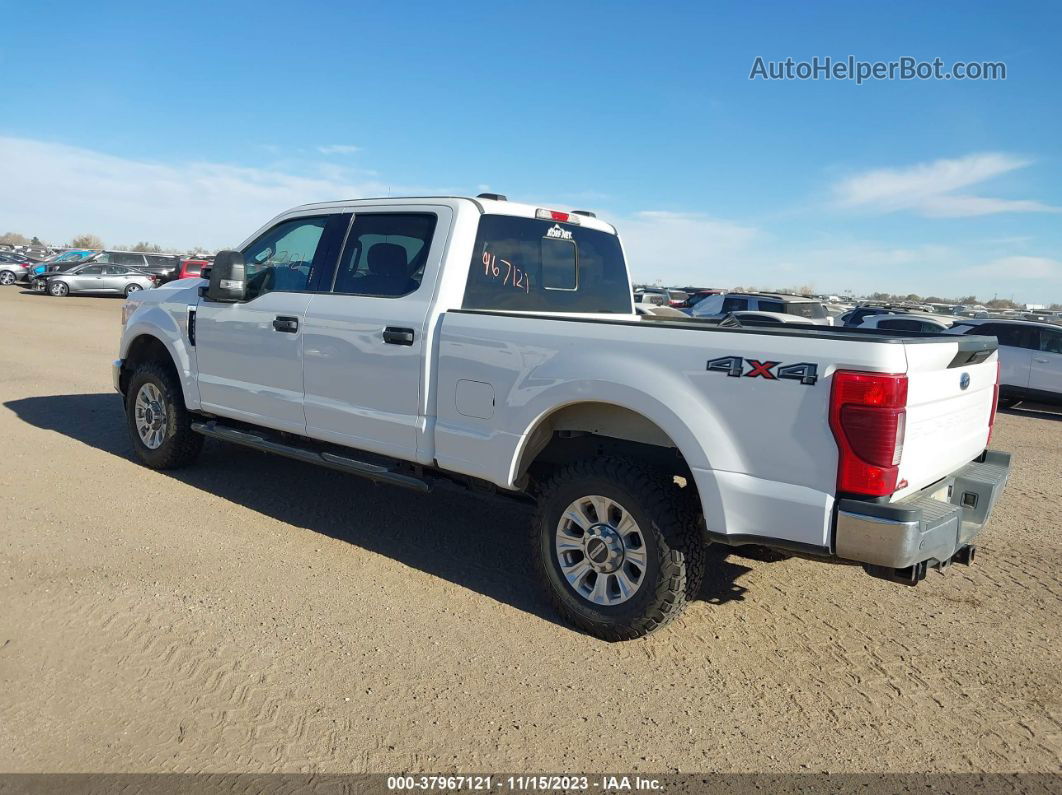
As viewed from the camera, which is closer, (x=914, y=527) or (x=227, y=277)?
(x=914, y=527)

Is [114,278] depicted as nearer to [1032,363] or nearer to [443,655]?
[1032,363]

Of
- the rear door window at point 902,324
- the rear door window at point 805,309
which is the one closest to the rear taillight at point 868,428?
the rear door window at point 902,324

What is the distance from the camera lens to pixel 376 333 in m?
4.84

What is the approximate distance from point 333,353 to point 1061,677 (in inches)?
167

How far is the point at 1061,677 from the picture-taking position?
3.82 m

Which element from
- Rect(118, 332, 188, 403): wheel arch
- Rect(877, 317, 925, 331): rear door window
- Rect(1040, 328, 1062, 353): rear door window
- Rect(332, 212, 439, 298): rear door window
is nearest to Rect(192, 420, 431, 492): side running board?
Rect(118, 332, 188, 403): wheel arch

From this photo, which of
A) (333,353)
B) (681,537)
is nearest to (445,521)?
(333,353)

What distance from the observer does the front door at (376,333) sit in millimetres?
4727

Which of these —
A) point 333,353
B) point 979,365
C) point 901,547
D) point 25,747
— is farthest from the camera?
point 333,353

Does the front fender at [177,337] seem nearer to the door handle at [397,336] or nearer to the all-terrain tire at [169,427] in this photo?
the all-terrain tire at [169,427]

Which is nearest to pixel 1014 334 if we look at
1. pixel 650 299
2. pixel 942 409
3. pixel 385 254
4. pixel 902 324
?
pixel 902 324

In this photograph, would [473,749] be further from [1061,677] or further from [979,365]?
[979,365]

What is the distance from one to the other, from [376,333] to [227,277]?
146 cm

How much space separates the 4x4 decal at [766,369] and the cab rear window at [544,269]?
180cm
